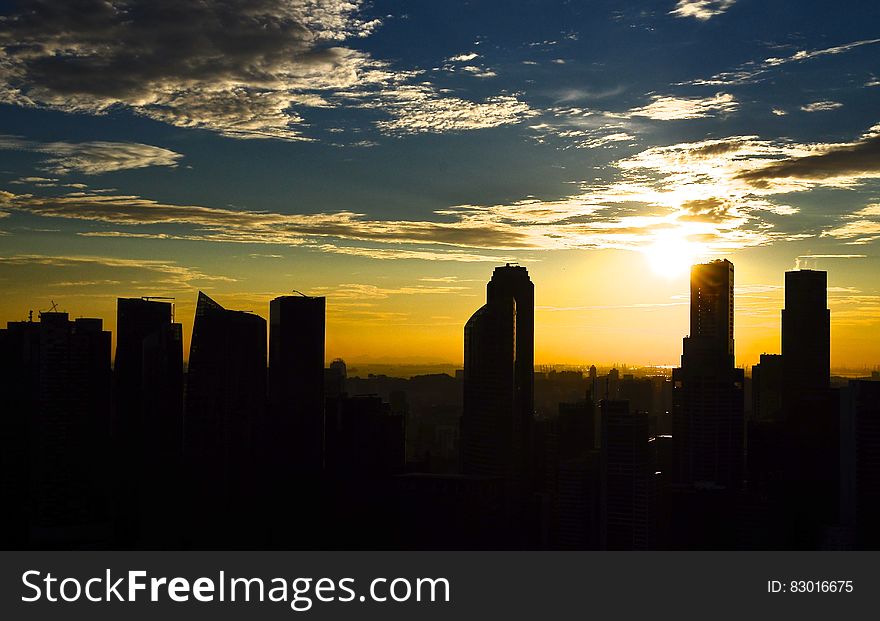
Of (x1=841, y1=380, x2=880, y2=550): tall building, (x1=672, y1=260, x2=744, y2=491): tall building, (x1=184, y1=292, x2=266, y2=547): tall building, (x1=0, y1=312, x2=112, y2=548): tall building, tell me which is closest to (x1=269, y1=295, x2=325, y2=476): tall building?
(x1=184, y1=292, x2=266, y2=547): tall building

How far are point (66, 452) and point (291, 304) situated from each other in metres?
23.4

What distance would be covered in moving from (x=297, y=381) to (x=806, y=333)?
193 ft

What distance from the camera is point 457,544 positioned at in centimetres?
7550

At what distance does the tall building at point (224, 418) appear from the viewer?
7819 cm

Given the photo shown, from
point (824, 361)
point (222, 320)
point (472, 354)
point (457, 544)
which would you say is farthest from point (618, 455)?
point (824, 361)

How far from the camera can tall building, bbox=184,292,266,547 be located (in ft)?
257

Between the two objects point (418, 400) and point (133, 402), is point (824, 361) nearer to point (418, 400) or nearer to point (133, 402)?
point (418, 400)

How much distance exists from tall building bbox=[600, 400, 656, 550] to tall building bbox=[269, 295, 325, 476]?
26302 millimetres

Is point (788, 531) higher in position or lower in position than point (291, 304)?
lower

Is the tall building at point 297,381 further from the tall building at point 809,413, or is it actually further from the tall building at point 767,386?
the tall building at point 767,386

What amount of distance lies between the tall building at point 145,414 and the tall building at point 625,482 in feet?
115

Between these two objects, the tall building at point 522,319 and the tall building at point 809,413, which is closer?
the tall building at point 809,413

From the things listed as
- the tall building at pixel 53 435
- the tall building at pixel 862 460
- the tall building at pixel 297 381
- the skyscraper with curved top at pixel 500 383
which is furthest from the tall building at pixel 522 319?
the tall building at pixel 53 435

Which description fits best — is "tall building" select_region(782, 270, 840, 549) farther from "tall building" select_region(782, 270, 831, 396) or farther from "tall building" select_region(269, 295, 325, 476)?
"tall building" select_region(269, 295, 325, 476)
